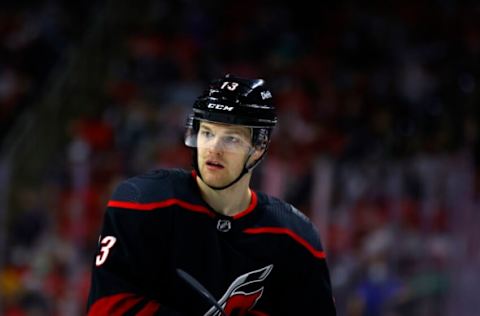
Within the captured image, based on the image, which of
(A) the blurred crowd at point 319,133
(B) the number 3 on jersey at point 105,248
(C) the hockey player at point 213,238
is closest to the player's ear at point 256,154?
(C) the hockey player at point 213,238

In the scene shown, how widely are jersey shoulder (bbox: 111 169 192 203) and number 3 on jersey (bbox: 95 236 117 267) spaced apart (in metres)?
0.10

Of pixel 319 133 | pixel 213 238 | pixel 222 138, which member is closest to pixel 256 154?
pixel 222 138

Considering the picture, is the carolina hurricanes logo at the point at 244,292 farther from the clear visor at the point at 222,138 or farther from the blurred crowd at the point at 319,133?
the blurred crowd at the point at 319,133

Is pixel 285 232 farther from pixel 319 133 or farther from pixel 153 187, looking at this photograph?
pixel 319 133

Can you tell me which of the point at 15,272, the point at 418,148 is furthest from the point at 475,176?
the point at 15,272

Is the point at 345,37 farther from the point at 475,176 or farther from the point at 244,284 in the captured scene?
the point at 244,284

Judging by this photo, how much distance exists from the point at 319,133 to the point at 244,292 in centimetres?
366

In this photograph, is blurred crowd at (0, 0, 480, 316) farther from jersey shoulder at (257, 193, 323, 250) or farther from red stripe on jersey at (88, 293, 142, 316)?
red stripe on jersey at (88, 293, 142, 316)

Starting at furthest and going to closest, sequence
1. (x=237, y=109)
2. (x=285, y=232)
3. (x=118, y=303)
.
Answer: (x=285, y=232), (x=237, y=109), (x=118, y=303)

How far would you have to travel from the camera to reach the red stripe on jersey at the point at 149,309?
2562mm

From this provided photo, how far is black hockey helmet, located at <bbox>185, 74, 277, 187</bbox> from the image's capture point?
2658mm

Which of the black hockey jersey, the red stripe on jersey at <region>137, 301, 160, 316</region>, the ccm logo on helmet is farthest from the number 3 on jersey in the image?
the ccm logo on helmet

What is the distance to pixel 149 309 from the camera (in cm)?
257

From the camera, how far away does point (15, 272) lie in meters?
5.98
